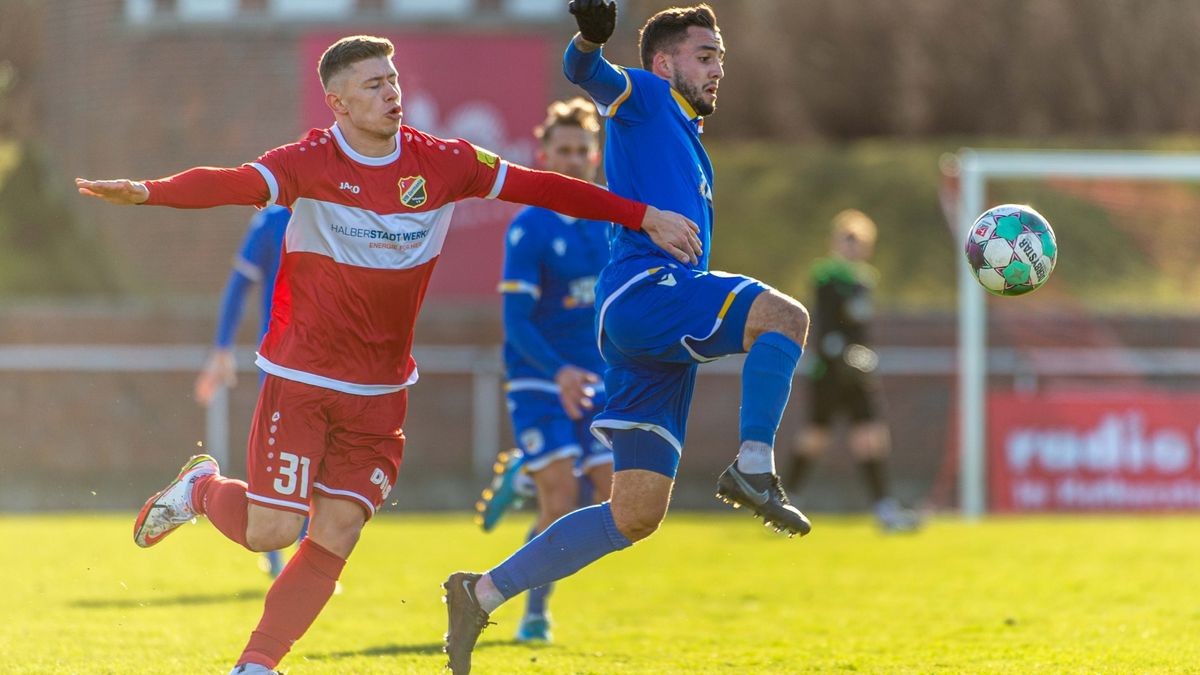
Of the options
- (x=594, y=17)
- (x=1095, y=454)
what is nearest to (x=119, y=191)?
(x=594, y=17)

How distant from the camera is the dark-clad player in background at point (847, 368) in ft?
42.5

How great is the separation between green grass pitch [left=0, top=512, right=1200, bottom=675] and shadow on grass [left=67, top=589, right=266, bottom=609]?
0.02 m

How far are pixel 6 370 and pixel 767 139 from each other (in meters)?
12.8

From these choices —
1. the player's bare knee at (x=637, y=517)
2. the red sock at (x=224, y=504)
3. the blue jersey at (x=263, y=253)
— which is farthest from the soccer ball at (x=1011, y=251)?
the blue jersey at (x=263, y=253)

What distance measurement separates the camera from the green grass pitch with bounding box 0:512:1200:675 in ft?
20.8

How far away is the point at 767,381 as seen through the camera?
5.11 meters

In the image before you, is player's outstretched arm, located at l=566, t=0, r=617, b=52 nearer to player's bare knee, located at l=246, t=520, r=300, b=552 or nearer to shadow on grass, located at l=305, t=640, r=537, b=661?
player's bare knee, located at l=246, t=520, r=300, b=552

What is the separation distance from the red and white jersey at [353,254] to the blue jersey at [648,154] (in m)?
0.53

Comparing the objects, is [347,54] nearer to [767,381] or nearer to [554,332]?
[767,381]

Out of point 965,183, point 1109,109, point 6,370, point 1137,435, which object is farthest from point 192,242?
point 1109,109

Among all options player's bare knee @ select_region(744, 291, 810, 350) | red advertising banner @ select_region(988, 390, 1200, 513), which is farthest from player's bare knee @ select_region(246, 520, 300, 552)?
red advertising banner @ select_region(988, 390, 1200, 513)

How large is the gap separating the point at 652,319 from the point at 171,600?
430cm

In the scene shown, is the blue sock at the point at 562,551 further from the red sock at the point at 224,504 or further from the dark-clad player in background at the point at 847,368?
the dark-clad player in background at the point at 847,368

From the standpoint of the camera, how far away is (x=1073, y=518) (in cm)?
1473
